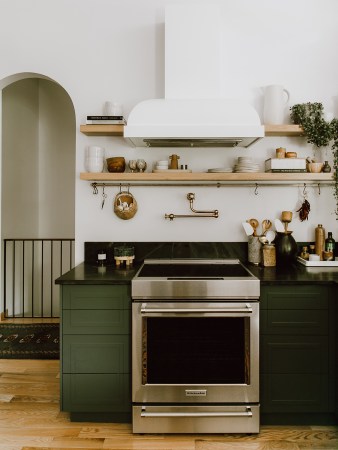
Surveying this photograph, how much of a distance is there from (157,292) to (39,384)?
139cm

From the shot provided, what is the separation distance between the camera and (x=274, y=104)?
9.34ft

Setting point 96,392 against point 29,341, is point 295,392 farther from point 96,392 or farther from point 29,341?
point 29,341

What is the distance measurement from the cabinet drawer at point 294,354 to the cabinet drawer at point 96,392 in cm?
85

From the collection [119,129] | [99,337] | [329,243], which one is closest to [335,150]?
[329,243]

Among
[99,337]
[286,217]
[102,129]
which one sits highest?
[102,129]

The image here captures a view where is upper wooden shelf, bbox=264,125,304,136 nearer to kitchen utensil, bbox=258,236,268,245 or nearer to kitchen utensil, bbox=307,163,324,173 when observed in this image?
kitchen utensil, bbox=307,163,324,173

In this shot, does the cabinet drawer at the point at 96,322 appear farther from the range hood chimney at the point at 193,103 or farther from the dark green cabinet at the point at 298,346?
the range hood chimney at the point at 193,103

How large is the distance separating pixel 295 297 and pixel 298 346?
292 mm

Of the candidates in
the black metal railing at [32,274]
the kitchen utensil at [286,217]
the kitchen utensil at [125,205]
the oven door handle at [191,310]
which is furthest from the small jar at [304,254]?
the black metal railing at [32,274]

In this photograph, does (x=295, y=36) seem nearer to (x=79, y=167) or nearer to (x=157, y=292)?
(x=79, y=167)

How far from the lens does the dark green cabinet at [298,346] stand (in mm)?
2312

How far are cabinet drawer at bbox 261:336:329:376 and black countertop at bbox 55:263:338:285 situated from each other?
13.5 inches

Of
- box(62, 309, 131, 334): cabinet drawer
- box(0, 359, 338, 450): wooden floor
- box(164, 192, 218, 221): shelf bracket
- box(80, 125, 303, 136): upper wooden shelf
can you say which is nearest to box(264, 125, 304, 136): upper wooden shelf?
box(80, 125, 303, 136): upper wooden shelf

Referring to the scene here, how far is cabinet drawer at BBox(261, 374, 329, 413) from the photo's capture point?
232 cm
